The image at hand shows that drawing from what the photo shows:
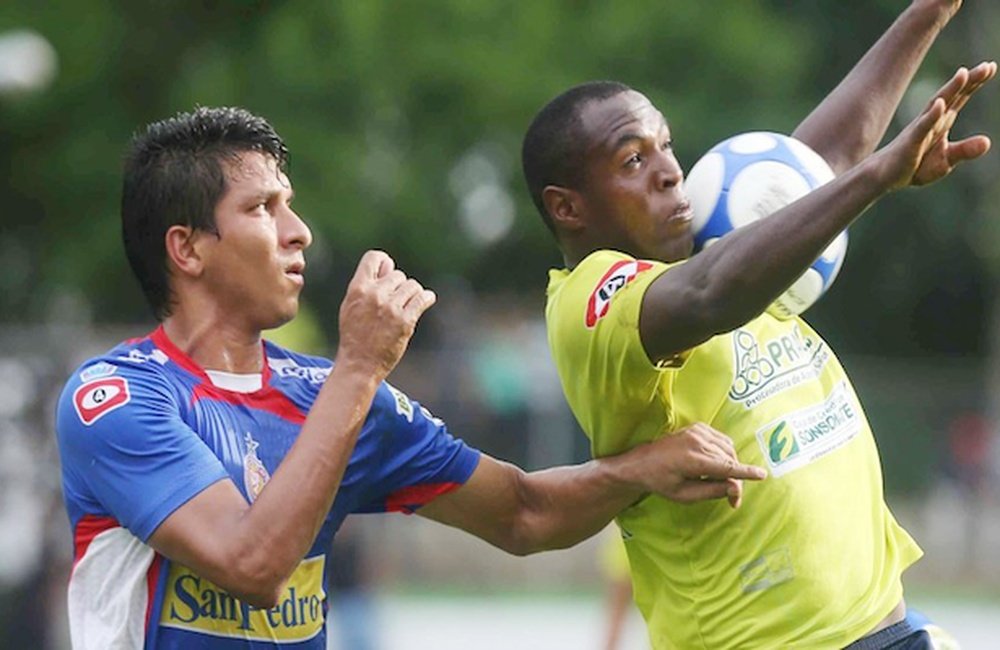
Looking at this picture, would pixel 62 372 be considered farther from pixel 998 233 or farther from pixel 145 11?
pixel 998 233

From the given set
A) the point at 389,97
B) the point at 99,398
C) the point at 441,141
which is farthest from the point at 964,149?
the point at 441,141

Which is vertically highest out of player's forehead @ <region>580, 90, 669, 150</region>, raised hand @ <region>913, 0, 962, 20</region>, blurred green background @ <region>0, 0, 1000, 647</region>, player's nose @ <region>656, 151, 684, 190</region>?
blurred green background @ <region>0, 0, 1000, 647</region>

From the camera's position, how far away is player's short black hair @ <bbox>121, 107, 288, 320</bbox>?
478 cm

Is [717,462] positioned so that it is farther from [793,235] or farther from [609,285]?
[793,235]

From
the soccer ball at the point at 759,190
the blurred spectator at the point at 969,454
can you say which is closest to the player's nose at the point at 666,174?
the soccer ball at the point at 759,190

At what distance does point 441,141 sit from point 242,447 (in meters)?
17.6

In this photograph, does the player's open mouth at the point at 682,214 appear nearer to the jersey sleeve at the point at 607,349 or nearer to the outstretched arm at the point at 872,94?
the jersey sleeve at the point at 607,349

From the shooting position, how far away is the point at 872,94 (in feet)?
18.5

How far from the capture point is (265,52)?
1942 cm

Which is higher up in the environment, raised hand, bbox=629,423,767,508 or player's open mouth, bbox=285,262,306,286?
player's open mouth, bbox=285,262,306,286

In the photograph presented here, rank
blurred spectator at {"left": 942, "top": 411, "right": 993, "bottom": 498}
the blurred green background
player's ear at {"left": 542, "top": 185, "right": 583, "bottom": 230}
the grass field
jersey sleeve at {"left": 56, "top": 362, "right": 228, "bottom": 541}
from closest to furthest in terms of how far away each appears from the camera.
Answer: jersey sleeve at {"left": 56, "top": 362, "right": 228, "bottom": 541}, player's ear at {"left": 542, "top": 185, "right": 583, "bottom": 230}, the grass field, the blurred green background, blurred spectator at {"left": 942, "top": 411, "right": 993, "bottom": 498}

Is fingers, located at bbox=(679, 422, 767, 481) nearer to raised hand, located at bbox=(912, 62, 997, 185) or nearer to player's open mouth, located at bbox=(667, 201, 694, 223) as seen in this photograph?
player's open mouth, located at bbox=(667, 201, 694, 223)

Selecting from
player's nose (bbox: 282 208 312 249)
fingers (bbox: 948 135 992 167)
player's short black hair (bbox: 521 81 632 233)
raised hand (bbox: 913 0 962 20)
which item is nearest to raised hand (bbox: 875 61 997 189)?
fingers (bbox: 948 135 992 167)

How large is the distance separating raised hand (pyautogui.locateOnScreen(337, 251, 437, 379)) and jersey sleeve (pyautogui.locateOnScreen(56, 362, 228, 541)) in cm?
43
